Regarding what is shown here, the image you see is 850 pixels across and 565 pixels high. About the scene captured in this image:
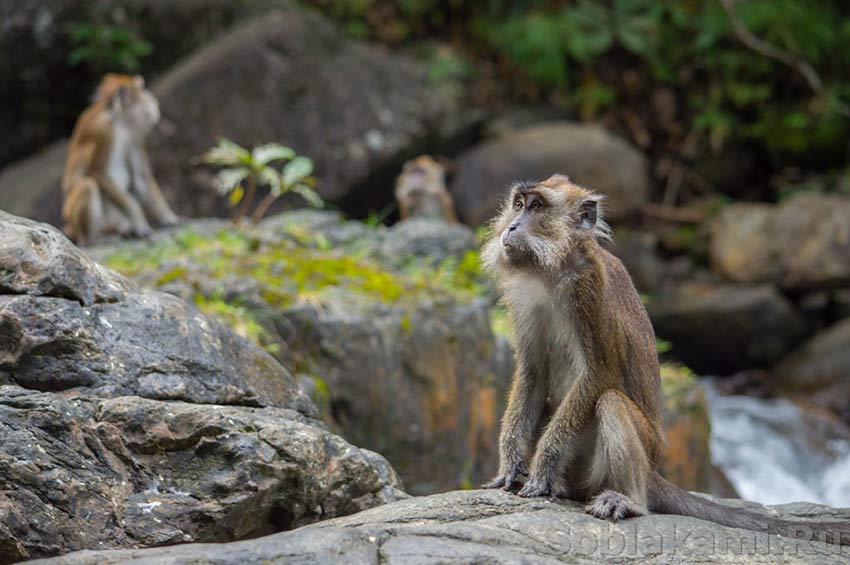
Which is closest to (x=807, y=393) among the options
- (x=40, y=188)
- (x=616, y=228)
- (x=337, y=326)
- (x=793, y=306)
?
(x=793, y=306)

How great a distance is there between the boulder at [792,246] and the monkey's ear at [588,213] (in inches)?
421

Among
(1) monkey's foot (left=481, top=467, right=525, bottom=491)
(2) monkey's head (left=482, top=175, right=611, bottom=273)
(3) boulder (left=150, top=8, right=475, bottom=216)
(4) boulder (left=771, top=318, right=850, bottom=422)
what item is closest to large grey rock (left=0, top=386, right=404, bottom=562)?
(1) monkey's foot (left=481, top=467, right=525, bottom=491)

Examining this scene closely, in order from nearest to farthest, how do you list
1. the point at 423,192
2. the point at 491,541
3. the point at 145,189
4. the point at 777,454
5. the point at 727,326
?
the point at 491,541, the point at 145,189, the point at 777,454, the point at 423,192, the point at 727,326

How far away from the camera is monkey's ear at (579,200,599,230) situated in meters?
4.89

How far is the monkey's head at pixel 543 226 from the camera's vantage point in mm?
4746

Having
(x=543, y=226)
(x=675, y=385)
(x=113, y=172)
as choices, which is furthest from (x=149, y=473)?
(x=113, y=172)

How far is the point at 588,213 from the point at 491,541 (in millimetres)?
1815

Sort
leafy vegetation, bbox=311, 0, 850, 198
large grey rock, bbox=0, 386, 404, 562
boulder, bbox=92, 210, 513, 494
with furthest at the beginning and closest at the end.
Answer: leafy vegetation, bbox=311, 0, 850, 198 < boulder, bbox=92, 210, 513, 494 < large grey rock, bbox=0, 386, 404, 562

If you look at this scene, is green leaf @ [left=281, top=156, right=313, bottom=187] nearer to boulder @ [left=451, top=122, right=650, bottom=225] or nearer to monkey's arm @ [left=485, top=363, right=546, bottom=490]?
monkey's arm @ [left=485, top=363, right=546, bottom=490]

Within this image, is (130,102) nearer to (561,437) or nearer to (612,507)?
(561,437)

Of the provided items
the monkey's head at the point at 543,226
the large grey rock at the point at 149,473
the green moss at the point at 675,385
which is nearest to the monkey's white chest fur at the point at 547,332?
the monkey's head at the point at 543,226

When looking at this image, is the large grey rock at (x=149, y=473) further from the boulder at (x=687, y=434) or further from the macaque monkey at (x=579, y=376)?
the boulder at (x=687, y=434)

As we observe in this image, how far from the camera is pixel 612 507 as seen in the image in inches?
171

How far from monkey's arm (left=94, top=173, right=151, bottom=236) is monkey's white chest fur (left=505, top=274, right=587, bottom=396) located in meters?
6.10
